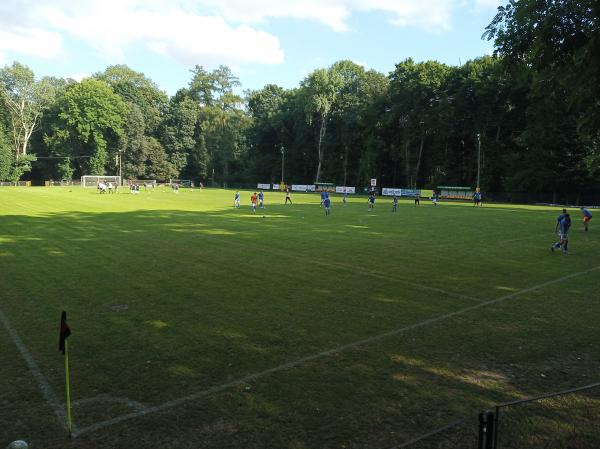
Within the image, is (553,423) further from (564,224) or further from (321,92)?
(321,92)

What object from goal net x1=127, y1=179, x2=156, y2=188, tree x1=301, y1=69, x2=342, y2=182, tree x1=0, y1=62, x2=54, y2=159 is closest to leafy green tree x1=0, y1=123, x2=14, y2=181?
tree x1=0, y1=62, x2=54, y2=159

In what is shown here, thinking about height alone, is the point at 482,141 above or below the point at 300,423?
above

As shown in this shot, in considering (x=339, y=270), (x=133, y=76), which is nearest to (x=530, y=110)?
(x=339, y=270)

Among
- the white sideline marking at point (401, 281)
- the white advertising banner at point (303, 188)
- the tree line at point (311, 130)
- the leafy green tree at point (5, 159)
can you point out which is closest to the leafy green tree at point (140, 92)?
the tree line at point (311, 130)

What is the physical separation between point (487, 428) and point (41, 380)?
6073mm

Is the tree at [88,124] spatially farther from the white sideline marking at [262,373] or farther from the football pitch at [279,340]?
the white sideline marking at [262,373]

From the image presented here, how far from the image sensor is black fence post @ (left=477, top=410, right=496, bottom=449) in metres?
4.05

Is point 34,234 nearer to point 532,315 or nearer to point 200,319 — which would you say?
point 200,319

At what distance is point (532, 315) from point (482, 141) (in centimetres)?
6533

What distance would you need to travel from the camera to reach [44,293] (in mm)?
11172

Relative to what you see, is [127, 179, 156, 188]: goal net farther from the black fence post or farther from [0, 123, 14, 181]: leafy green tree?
the black fence post

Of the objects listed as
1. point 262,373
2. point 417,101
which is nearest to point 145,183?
point 417,101

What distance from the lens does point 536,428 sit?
18.0ft

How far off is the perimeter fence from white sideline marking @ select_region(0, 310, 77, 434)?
4.15 m
